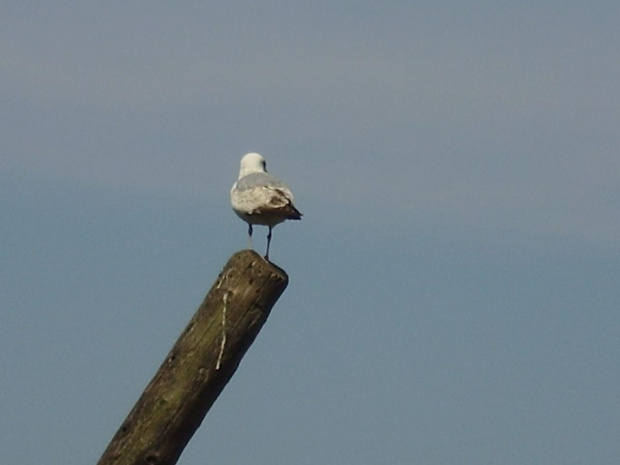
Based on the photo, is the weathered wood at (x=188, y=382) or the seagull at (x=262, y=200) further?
the seagull at (x=262, y=200)

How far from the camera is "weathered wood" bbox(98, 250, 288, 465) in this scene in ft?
21.4

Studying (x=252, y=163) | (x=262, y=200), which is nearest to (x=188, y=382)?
(x=262, y=200)

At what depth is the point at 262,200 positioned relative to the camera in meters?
9.80

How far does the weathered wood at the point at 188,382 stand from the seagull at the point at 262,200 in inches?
123

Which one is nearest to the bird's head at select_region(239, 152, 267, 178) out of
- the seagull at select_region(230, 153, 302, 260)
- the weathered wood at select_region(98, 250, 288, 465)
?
the seagull at select_region(230, 153, 302, 260)

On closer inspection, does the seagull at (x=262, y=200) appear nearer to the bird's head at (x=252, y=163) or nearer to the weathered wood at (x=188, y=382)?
the bird's head at (x=252, y=163)

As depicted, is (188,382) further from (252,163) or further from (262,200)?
(252,163)

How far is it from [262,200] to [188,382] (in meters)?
3.46

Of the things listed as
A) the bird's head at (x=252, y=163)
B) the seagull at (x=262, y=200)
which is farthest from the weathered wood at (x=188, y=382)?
the bird's head at (x=252, y=163)

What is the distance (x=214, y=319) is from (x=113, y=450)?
919 mm

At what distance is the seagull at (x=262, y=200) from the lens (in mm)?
9805

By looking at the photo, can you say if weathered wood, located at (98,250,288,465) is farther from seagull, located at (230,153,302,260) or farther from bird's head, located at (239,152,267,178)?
bird's head, located at (239,152,267,178)

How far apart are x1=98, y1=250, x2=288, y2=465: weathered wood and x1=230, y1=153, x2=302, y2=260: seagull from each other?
3.13 m

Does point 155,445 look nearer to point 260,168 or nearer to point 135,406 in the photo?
point 135,406
